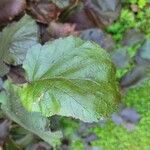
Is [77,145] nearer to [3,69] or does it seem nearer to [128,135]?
[128,135]

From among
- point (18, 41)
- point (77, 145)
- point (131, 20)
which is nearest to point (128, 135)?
point (77, 145)

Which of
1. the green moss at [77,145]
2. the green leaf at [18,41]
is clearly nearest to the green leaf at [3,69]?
the green leaf at [18,41]

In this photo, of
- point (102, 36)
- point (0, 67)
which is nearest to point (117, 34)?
point (102, 36)

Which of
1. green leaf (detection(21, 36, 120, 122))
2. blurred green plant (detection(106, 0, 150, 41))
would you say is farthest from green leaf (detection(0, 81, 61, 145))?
blurred green plant (detection(106, 0, 150, 41))

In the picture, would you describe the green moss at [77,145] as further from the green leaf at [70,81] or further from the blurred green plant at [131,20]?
the green leaf at [70,81]

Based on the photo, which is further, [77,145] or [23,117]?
[77,145]
